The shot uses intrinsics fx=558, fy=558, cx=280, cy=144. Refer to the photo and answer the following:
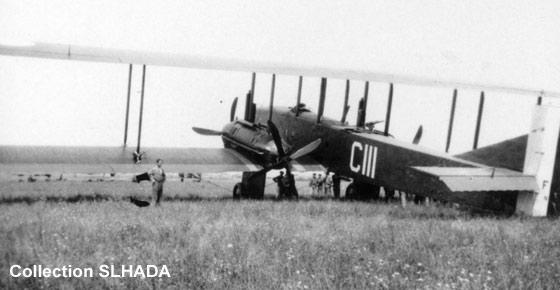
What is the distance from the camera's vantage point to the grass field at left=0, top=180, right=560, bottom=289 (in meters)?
4.27

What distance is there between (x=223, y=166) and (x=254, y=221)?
538 centimetres

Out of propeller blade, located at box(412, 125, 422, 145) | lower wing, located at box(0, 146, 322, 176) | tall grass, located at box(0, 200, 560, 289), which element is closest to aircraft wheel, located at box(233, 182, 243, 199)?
lower wing, located at box(0, 146, 322, 176)

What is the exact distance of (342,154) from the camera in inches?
501

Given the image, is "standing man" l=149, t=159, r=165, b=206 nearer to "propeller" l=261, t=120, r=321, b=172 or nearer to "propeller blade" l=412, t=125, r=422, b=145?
"propeller" l=261, t=120, r=321, b=172

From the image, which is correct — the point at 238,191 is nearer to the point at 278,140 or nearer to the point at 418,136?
the point at 278,140

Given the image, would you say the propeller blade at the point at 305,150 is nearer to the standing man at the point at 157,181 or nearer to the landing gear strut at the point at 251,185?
the landing gear strut at the point at 251,185

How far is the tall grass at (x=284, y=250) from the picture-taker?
4277 millimetres

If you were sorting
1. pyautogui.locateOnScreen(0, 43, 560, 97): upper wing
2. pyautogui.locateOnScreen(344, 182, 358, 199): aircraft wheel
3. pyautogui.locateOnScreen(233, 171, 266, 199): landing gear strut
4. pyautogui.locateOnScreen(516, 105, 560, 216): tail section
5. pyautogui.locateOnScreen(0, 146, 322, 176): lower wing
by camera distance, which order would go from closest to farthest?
pyautogui.locateOnScreen(516, 105, 560, 216): tail section, pyautogui.locateOnScreen(0, 43, 560, 97): upper wing, pyautogui.locateOnScreen(0, 146, 322, 176): lower wing, pyautogui.locateOnScreen(233, 171, 266, 199): landing gear strut, pyautogui.locateOnScreen(344, 182, 358, 199): aircraft wheel

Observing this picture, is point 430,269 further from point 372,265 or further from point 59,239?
point 59,239

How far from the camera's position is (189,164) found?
12.0 m

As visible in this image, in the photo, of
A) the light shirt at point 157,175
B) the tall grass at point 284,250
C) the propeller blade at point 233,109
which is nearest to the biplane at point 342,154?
the propeller blade at point 233,109

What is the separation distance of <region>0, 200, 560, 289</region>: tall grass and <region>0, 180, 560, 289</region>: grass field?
11 millimetres

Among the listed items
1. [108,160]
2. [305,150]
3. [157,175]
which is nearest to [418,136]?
[305,150]

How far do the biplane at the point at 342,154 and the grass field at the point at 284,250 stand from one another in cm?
128
